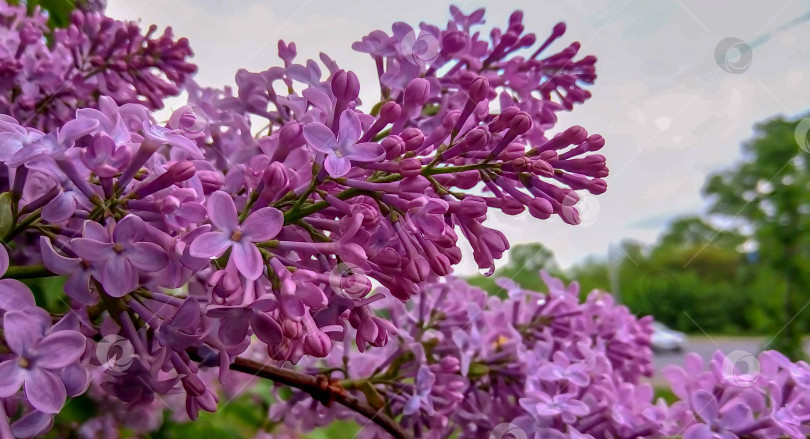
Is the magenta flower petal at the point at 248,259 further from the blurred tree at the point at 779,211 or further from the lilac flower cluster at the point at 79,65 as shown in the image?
the blurred tree at the point at 779,211

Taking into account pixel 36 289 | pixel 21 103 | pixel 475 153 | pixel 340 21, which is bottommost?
pixel 36 289

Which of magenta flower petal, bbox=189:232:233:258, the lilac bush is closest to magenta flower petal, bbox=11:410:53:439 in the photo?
the lilac bush

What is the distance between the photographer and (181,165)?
270mm

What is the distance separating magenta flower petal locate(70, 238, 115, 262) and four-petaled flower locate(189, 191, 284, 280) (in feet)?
0.12

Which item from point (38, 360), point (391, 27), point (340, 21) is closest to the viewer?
point (38, 360)

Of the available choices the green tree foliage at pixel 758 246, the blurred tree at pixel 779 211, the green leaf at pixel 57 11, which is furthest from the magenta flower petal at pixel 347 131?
the blurred tree at pixel 779 211

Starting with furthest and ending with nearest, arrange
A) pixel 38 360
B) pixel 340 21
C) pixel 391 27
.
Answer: pixel 340 21
pixel 391 27
pixel 38 360

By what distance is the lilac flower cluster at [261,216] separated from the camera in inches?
10.5

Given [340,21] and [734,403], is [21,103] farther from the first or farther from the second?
[734,403]

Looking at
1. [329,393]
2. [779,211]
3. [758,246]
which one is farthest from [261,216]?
[758,246]

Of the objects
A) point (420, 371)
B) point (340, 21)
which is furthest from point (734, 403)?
point (340, 21)

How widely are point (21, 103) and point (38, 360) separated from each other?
30 cm

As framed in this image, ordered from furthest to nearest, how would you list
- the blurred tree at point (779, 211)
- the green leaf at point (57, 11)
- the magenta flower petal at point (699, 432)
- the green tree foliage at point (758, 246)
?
the blurred tree at point (779, 211) < the green tree foliage at point (758, 246) < the green leaf at point (57, 11) < the magenta flower petal at point (699, 432)

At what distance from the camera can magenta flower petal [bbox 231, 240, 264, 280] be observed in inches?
10.2
